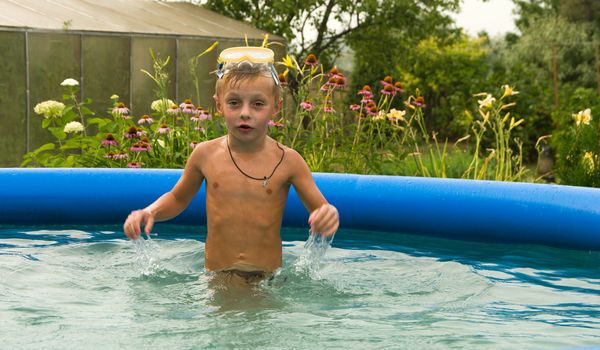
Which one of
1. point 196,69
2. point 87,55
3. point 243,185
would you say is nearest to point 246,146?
point 243,185

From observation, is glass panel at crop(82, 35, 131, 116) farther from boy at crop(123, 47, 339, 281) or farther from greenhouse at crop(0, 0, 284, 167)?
boy at crop(123, 47, 339, 281)

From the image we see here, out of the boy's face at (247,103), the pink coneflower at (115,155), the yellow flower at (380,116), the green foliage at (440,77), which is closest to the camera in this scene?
the boy's face at (247,103)

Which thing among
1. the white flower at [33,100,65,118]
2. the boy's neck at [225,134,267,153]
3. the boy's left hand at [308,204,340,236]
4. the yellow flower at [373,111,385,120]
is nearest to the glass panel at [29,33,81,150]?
the white flower at [33,100,65,118]

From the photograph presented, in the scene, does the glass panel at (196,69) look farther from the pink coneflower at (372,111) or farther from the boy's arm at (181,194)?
the boy's arm at (181,194)

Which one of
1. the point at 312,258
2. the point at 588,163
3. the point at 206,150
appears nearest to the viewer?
the point at 206,150

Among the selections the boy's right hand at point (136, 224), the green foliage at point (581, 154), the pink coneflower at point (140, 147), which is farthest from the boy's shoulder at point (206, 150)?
the green foliage at point (581, 154)

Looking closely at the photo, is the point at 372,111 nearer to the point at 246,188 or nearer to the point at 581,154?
the point at 581,154

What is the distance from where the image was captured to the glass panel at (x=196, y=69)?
12.0 m

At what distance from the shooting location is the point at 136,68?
11594 millimetres

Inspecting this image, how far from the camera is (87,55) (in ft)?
37.1

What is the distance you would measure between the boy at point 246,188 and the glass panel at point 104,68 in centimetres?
791

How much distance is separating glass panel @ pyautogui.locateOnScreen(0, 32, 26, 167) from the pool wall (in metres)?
5.39

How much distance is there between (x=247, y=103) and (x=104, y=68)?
8.30m

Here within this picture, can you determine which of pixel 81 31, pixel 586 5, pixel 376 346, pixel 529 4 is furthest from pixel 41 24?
pixel 529 4
